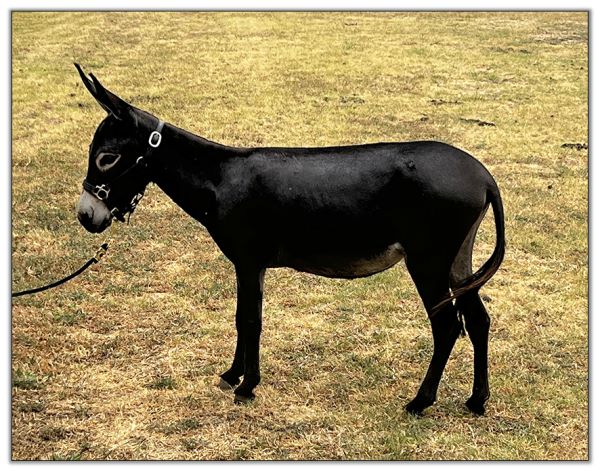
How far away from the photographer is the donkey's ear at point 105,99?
4.74 metres

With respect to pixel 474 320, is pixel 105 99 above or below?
above

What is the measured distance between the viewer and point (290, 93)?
15.6m

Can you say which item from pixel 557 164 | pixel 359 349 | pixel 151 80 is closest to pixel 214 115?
pixel 151 80

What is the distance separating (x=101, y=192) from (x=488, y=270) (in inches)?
106

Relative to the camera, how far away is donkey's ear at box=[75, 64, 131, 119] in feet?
15.5

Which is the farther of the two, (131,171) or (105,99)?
(131,171)

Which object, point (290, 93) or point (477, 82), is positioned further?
point (477, 82)

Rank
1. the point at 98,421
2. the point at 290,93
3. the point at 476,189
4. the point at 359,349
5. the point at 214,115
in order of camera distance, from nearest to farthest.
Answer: the point at 476,189 → the point at 98,421 → the point at 359,349 → the point at 214,115 → the point at 290,93

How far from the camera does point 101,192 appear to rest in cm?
512

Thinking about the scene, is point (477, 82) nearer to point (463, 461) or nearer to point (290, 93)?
point (290, 93)

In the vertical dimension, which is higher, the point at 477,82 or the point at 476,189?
the point at 476,189

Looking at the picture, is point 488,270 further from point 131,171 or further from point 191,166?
point 131,171

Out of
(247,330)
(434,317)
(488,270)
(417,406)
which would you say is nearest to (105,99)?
(247,330)

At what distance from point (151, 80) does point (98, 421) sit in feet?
40.7
